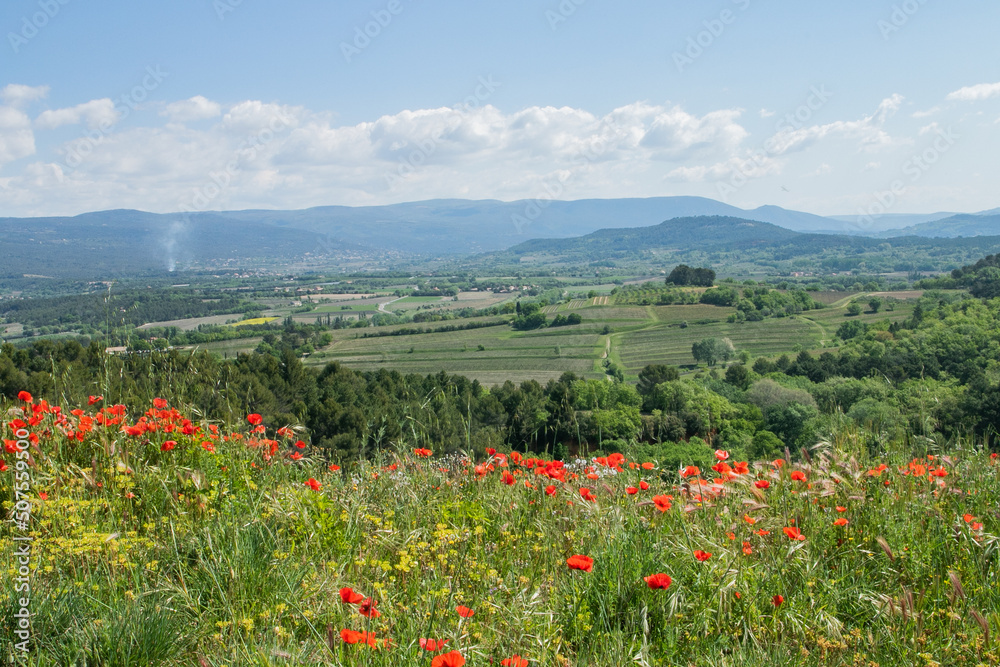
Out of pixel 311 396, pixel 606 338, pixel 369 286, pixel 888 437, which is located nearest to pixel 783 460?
pixel 888 437

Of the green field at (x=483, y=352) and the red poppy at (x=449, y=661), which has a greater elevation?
the red poppy at (x=449, y=661)

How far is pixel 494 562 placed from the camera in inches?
121

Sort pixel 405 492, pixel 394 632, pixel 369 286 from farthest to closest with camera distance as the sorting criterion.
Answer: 1. pixel 369 286
2. pixel 405 492
3. pixel 394 632

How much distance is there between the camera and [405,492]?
12.5ft

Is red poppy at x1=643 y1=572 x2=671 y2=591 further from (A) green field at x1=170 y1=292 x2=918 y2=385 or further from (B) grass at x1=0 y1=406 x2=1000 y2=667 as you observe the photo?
(A) green field at x1=170 y1=292 x2=918 y2=385

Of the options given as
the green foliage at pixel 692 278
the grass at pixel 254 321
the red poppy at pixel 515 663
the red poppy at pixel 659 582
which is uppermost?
the red poppy at pixel 659 582

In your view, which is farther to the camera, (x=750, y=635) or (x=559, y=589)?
(x=559, y=589)

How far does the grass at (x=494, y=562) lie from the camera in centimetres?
220

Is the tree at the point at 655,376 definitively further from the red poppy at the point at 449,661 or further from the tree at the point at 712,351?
the red poppy at the point at 449,661

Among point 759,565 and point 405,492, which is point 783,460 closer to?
point 759,565

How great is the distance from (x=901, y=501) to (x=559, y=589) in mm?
Result: 2196

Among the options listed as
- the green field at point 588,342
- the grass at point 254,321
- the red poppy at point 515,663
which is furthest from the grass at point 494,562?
the grass at point 254,321

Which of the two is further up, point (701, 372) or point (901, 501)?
point (901, 501)

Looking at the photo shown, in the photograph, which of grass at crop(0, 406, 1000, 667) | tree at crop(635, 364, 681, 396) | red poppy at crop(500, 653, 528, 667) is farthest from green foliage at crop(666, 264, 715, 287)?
red poppy at crop(500, 653, 528, 667)
